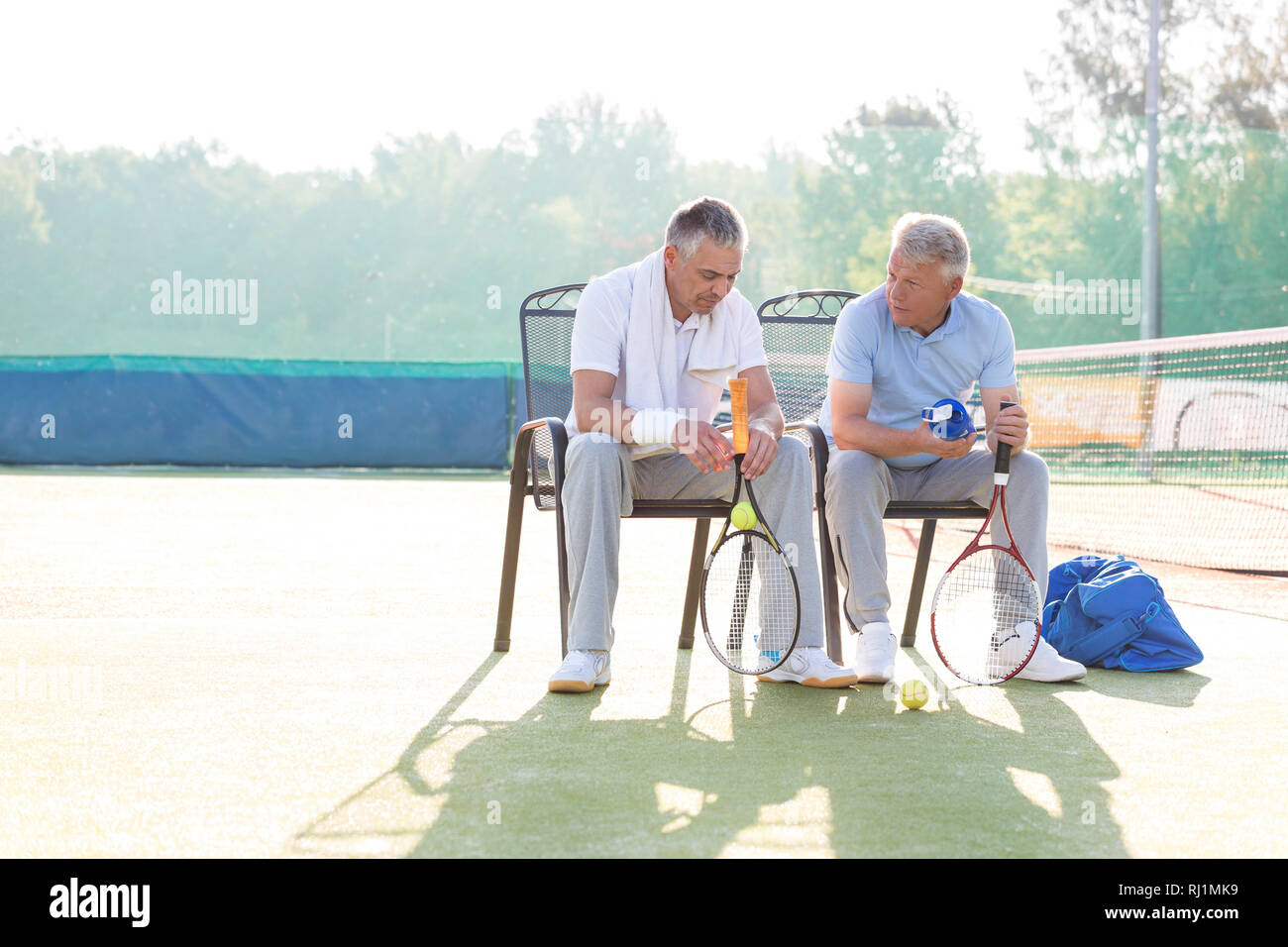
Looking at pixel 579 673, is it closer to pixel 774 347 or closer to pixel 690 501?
pixel 690 501

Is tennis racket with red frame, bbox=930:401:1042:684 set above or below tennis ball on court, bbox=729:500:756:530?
below

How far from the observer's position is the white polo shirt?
343 centimetres

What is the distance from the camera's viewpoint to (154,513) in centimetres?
909

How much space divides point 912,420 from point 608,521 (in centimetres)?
94

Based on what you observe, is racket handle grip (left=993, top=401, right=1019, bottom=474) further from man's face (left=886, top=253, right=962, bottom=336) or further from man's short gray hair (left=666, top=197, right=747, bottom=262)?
man's short gray hair (left=666, top=197, right=747, bottom=262)

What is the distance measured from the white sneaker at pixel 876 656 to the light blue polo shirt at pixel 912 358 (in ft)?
1.69

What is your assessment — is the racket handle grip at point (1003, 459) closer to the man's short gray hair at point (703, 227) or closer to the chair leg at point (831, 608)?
the chair leg at point (831, 608)

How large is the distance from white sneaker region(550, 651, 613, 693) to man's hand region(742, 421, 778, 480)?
1.89 ft

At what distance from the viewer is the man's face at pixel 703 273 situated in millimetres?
3334

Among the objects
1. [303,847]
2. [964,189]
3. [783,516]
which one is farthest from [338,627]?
[964,189]

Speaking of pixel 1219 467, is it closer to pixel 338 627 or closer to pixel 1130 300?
pixel 338 627

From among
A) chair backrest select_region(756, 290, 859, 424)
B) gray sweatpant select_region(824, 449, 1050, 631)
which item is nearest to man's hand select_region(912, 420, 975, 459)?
gray sweatpant select_region(824, 449, 1050, 631)
